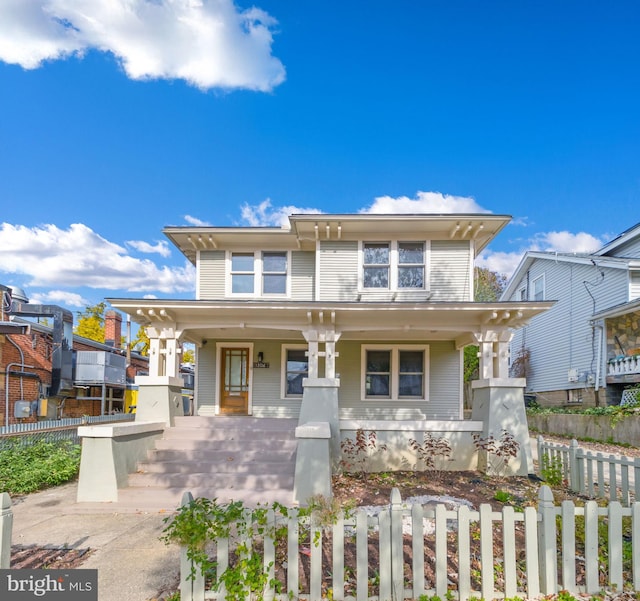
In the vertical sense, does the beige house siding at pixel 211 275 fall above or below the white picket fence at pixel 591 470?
above

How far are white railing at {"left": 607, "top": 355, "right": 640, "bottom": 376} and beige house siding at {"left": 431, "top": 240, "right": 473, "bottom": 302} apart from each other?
290 inches

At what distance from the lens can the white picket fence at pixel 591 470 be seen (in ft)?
18.5

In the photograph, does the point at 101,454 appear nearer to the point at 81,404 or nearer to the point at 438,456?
the point at 438,456

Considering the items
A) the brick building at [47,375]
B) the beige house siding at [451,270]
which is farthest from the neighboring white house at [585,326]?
the brick building at [47,375]

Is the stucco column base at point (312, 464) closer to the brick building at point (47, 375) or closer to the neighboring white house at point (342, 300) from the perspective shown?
the neighboring white house at point (342, 300)

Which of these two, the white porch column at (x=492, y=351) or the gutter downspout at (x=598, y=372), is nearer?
the white porch column at (x=492, y=351)

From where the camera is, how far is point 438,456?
27.2 feet

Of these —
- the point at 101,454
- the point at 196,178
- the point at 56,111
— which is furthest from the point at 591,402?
the point at 56,111

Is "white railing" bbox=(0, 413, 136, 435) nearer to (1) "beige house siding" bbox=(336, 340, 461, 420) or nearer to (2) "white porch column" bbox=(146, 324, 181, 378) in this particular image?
(2) "white porch column" bbox=(146, 324, 181, 378)

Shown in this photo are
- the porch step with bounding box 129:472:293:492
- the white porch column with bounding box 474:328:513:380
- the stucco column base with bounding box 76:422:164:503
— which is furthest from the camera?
the white porch column with bounding box 474:328:513:380

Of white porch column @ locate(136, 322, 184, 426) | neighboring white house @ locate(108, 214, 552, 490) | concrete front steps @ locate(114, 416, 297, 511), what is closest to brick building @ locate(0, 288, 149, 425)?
white porch column @ locate(136, 322, 184, 426)

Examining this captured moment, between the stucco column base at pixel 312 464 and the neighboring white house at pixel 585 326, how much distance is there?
42.9 ft

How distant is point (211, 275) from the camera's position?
12.4 meters

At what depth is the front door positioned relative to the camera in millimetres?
Result: 12086
